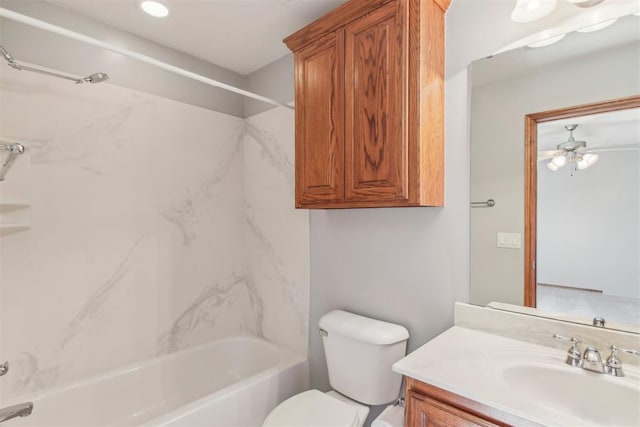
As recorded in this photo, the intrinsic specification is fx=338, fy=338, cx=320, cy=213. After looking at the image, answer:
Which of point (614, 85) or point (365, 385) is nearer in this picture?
point (614, 85)

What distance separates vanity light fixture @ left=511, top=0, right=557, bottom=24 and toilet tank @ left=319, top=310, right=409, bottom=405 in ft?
4.57

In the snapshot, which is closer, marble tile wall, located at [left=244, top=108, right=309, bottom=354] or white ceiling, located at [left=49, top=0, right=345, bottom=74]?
white ceiling, located at [left=49, top=0, right=345, bottom=74]

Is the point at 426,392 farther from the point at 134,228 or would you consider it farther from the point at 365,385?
the point at 134,228

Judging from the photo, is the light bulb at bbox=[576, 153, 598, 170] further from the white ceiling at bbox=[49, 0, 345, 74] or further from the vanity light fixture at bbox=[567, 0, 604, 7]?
the white ceiling at bbox=[49, 0, 345, 74]

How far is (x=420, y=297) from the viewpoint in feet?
5.27

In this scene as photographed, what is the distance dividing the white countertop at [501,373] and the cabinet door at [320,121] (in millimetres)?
779

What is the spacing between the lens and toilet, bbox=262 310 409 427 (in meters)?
1.49

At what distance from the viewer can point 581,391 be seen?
3.40 ft

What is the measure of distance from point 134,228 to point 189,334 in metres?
0.81

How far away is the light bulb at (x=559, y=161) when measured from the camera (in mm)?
1271

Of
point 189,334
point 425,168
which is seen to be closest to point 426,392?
point 425,168

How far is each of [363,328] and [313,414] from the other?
17.1 inches

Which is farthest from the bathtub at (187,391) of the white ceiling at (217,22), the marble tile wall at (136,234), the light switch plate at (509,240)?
the white ceiling at (217,22)

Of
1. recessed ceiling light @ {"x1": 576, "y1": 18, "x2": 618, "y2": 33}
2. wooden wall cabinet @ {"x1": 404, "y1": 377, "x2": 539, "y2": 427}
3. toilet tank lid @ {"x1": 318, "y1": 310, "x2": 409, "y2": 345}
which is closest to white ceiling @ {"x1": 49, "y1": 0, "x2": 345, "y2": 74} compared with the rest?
recessed ceiling light @ {"x1": 576, "y1": 18, "x2": 618, "y2": 33}
